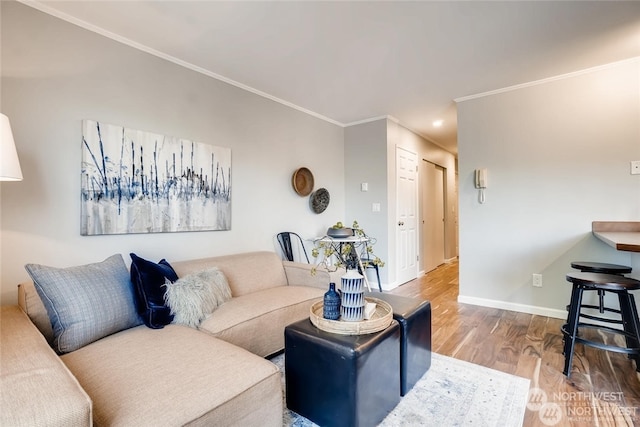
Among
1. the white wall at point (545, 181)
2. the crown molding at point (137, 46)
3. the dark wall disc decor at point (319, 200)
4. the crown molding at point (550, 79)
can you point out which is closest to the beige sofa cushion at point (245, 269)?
the dark wall disc decor at point (319, 200)

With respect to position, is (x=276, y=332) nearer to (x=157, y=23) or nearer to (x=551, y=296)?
(x=157, y=23)

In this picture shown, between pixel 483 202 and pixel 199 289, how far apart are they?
3.08 meters

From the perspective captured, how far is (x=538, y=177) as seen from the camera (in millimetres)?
3072

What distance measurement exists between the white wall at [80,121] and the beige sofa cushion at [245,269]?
0.27 m

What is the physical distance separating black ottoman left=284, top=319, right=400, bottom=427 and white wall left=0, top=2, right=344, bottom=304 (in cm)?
157

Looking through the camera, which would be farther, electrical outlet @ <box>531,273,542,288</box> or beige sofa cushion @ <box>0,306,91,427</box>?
electrical outlet @ <box>531,273,542,288</box>

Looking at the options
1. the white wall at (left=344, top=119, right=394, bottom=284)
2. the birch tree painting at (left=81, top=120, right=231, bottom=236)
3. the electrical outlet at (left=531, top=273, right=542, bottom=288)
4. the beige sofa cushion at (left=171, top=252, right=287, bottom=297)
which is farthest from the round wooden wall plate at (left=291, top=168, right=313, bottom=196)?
the electrical outlet at (left=531, top=273, right=542, bottom=288)

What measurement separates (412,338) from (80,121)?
2620 millimetres

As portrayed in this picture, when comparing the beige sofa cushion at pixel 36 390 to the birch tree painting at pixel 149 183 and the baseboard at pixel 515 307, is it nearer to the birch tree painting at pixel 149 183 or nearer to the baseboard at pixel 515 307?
the birch tree painting at pixel 149 183

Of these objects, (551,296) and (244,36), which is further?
(551,296)

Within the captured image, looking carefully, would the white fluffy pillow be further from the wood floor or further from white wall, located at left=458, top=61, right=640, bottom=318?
white wall, located at left=458, top=61, right=640, bottom=318

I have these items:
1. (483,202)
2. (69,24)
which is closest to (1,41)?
(69,24)

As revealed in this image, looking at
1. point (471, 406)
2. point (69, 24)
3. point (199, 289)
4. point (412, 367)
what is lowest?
point (471, 406)

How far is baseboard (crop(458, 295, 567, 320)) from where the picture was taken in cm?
298
